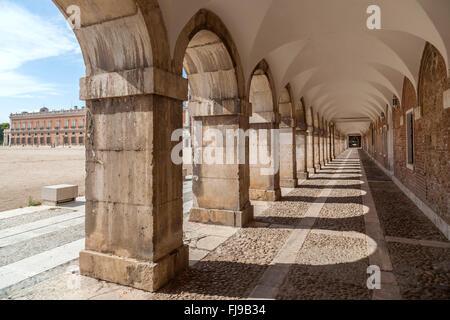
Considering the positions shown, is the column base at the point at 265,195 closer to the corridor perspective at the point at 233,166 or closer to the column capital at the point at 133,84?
the corridor perspective at the point at 233,166

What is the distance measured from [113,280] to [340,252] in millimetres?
3116

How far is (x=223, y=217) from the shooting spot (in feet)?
17.1

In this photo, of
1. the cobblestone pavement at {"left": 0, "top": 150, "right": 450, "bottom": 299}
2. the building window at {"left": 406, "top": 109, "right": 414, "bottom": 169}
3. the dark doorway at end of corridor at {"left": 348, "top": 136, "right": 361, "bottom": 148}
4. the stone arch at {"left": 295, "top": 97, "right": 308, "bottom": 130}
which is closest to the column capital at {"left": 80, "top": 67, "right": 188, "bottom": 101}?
the cobblestone pavement at {"left": 0, "top": 150, "right": 450, "bottom": 299}

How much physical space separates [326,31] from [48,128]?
70.3 m

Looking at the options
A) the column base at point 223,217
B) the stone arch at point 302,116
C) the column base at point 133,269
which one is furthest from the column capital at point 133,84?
the stone arch at point 302,116

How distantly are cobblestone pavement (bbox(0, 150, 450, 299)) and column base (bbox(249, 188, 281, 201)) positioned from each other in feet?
4.25

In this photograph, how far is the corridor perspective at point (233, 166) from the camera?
290 centimetres

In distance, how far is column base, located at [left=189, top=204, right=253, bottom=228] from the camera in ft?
16.8

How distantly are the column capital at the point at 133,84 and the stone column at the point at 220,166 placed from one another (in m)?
2.11

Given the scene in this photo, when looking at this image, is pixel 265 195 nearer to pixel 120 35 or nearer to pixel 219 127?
pixel 219 127

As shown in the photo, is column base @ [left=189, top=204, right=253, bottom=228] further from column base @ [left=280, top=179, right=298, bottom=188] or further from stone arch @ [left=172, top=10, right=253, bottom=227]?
column base @ [left=280, top=179, right=298, bottom=188]
